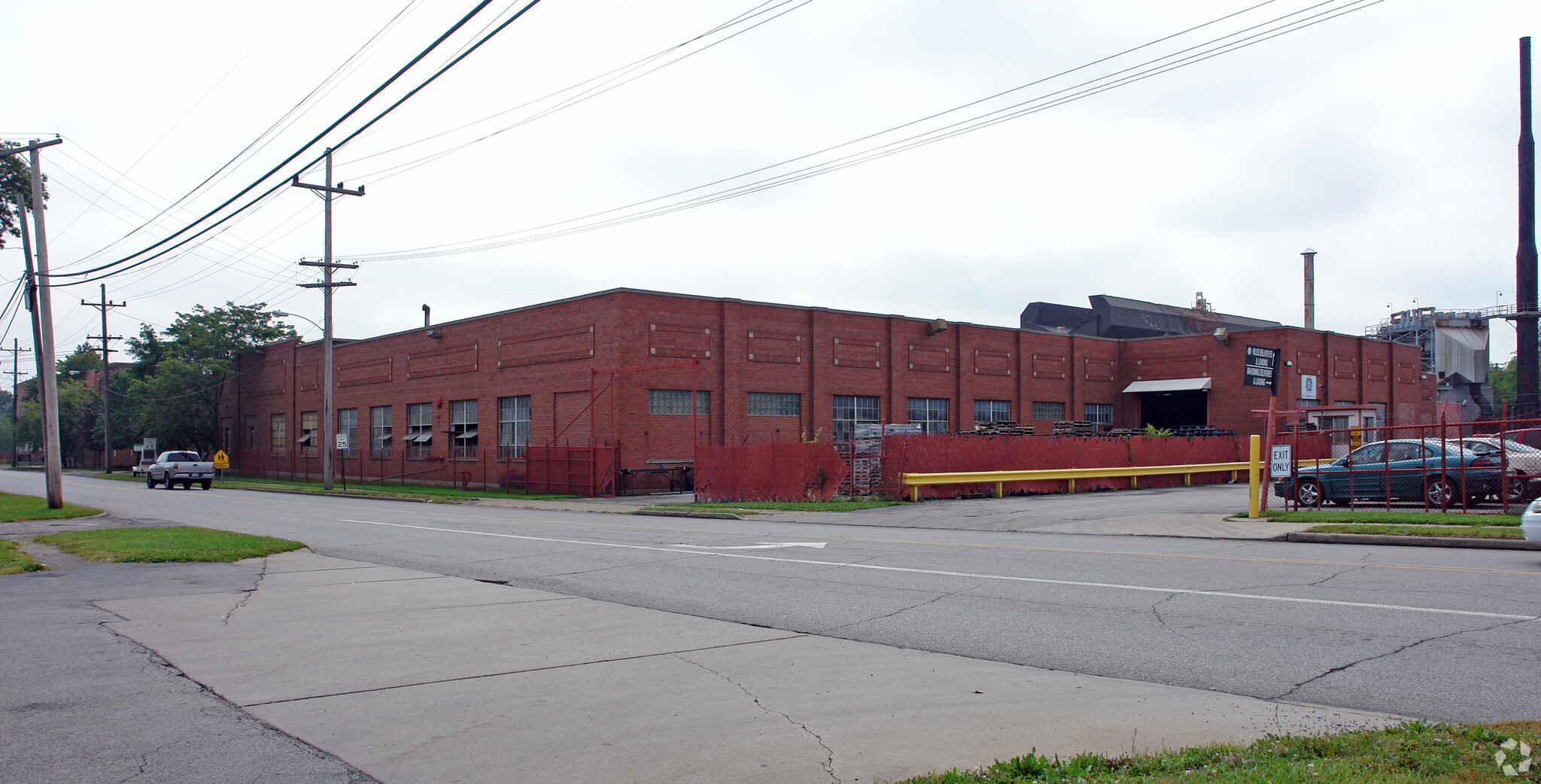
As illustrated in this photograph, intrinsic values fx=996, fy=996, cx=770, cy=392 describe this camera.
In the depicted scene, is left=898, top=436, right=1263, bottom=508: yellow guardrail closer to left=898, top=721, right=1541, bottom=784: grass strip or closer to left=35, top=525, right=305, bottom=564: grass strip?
left=35, top=525, right=305, bottom=564: grass strip

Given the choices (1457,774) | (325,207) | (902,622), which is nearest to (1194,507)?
(902,622)

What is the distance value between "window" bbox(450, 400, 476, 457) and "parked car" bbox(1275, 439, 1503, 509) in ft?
108

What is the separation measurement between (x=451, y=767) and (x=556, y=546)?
11.5m

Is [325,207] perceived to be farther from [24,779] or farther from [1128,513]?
[24,779]

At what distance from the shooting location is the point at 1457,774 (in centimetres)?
436

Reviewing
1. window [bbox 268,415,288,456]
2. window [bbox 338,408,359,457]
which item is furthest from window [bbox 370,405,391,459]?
window [bbox 268,415,288,456]

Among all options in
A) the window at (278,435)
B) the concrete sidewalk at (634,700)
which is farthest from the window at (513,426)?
the concrete sidewalk at (634,700)

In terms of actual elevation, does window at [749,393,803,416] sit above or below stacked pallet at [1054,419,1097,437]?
above

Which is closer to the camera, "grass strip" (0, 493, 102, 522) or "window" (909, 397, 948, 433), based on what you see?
"grass strip" (0, 493, 102, 522)

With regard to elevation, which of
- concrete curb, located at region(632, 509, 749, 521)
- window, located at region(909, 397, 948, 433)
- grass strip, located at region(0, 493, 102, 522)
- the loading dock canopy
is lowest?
concrete curb, located at region(632, 509, 749, 521)

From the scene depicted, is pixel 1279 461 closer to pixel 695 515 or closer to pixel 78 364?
pixel 695 515

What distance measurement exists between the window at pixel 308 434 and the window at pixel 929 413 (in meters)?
34.6

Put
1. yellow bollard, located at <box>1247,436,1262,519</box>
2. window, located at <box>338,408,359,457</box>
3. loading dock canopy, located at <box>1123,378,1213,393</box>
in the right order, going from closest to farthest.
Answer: yellow bollard, located at <box>1247,436,1262,519</box>, loading dock canopy, located at <box>1123,378,1213,393</box>, window, located at <box>338,408,359,457</box>

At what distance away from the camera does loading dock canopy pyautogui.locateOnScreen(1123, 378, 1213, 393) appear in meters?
49.1
